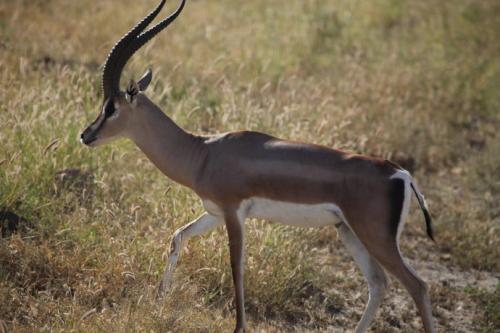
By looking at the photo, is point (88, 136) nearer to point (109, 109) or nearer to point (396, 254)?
point (109, 109)

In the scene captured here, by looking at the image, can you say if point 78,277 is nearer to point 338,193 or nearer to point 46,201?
point 46,201

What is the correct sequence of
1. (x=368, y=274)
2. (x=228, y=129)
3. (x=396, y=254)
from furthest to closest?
(x=228, y=129) → (x=368, y=274) → (x=396, y=254)

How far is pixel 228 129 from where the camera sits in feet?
27.0

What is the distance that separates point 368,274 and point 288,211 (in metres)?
0.75

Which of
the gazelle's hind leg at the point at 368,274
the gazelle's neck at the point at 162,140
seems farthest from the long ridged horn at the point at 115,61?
the gazelle's hind leg at the point at 368,274

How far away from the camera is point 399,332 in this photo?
6633 millimetres

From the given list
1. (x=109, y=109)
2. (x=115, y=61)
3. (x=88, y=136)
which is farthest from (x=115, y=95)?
(x=88, y=136)

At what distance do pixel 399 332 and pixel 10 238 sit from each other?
2.99 m

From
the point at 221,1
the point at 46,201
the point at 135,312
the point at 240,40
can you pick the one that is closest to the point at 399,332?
the point at 135,312

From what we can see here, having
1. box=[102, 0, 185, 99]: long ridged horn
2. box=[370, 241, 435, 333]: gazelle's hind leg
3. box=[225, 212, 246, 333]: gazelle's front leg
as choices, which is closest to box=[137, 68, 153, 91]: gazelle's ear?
box=[102, 0, 185, 99]: long ridged horn

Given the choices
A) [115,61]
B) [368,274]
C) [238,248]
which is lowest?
[368,274]

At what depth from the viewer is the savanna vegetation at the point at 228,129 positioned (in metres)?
6.23

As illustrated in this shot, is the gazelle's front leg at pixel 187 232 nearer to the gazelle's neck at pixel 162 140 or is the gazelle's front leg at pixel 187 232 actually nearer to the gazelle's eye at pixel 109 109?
the gazelle's neck at pixel 162 140

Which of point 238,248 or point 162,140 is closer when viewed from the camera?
point 238,248
